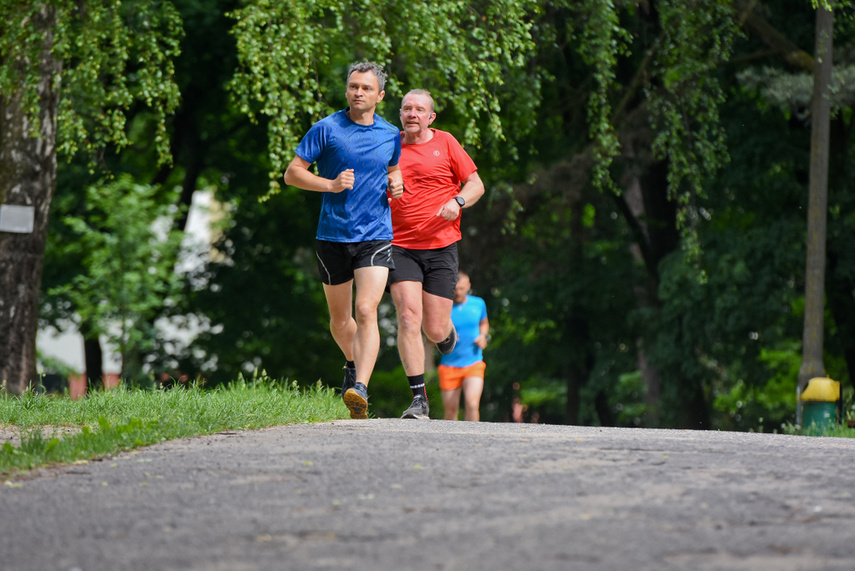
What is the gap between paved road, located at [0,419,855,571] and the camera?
10.6 feet

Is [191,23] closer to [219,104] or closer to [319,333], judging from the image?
[219,104]

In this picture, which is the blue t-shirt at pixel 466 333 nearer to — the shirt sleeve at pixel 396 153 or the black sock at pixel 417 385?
the black sock at pixel 417 385

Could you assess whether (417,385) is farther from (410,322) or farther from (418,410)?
(410,322)

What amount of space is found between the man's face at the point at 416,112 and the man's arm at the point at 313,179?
2.79 ft

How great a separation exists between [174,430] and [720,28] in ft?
31.6

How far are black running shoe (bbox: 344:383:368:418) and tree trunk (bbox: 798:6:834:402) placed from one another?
8357 millimetres

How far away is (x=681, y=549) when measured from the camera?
329cm

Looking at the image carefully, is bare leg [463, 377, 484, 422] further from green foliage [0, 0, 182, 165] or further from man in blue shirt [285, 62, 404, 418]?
man in blue shirt [285, 62, 404, 418]

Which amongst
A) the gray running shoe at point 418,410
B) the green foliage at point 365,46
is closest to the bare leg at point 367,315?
the gray running shoe at point 418,410

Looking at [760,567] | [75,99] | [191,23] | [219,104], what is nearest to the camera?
[760,567]

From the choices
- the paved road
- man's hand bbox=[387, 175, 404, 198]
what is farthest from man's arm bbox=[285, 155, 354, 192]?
the paved road

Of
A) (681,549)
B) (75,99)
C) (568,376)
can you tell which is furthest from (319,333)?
Answer: (681,549)

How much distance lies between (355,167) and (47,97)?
5.50m

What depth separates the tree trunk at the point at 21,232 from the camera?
11.6m
